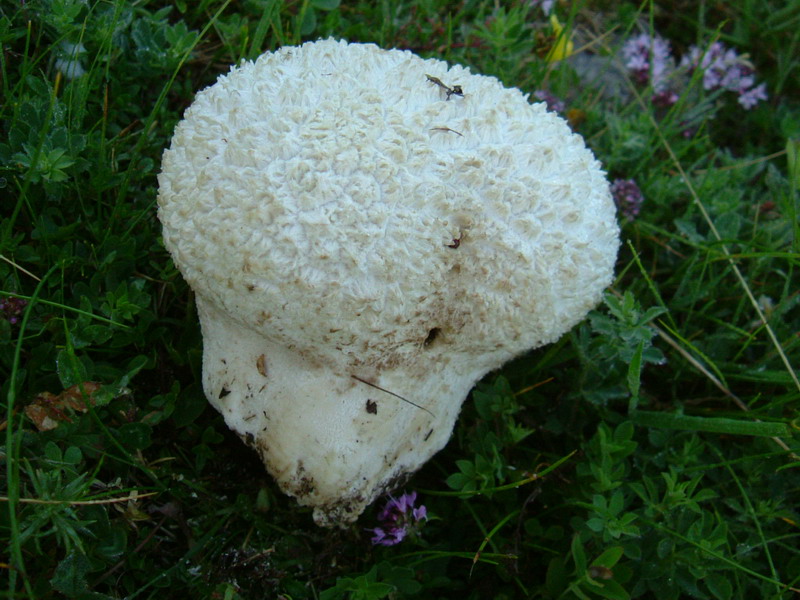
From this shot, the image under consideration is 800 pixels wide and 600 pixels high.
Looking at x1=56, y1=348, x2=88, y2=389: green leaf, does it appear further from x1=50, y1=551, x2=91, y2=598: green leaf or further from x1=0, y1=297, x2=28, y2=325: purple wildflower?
x1=50, y1=551, x2=91, y2=598: green leaf

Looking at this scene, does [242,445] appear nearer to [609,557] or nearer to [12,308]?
[12,308]

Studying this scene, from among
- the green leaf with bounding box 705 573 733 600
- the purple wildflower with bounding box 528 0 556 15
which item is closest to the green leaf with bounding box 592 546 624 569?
the green leaf with bounding box 705 573 733 600

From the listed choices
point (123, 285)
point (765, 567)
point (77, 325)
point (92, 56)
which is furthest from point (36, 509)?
point (765, 567)

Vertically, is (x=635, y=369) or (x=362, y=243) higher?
(x=362, y=243)

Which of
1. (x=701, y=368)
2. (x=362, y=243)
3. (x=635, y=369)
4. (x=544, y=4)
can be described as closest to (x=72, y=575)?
(x=362, y=243)

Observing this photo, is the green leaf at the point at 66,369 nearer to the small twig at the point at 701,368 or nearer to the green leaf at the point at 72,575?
the green leaf at the point at 72,575
